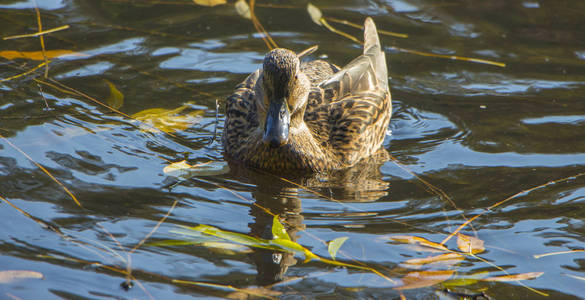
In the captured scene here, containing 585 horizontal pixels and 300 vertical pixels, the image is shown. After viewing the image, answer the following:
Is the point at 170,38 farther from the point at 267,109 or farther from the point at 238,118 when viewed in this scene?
the point at 267,109

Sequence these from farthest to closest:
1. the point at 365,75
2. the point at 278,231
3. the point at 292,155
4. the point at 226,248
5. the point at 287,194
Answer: the point at 365,75
the point at 292,155
the point at 287,194
the point at 278,231
the point at 226,248

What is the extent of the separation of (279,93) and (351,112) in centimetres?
124

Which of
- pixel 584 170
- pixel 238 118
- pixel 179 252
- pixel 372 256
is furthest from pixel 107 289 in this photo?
pixel 584 170

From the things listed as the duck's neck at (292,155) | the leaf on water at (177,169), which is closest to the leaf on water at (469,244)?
the duck's neck at (292,155)

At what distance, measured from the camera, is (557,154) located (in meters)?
6.37

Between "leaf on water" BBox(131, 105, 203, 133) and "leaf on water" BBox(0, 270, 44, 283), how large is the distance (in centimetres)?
248

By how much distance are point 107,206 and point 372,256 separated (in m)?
1.81

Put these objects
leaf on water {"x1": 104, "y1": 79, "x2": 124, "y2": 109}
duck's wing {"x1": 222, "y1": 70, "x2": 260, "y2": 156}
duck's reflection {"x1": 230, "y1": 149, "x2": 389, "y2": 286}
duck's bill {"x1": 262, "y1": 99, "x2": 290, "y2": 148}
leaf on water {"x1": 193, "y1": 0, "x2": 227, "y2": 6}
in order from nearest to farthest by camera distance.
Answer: duck's reflection {"x1": 230, "y1": 149, "x2": 389, "y2": 286} < duck's bill {"x1": 262, "y1": 99, "x2": 290, "y2": 148} < duck's wing {"x1": 222, "y1": 70, "x2": 260, "y2": 156} < leaf on water {"x1": 104, "y1": 79, "x2": 124, "y2": 109} < leaf on water {"x1": 193, "y1": 0, "x2": 227, "y2": 6}

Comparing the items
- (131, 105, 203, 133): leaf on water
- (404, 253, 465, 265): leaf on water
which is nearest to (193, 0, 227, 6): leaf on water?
(131, 105, 203, 133): leaf on water

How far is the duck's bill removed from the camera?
560 centimetres

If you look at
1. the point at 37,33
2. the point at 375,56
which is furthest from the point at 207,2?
the point at 375,56

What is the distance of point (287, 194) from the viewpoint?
5.75 meters

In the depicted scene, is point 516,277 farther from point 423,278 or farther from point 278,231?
point 278,231

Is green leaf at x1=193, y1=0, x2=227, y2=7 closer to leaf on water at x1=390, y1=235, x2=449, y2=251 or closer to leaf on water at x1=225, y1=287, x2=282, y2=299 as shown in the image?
leaf on water at x1=390, y1=235, x2=449, y2=251
